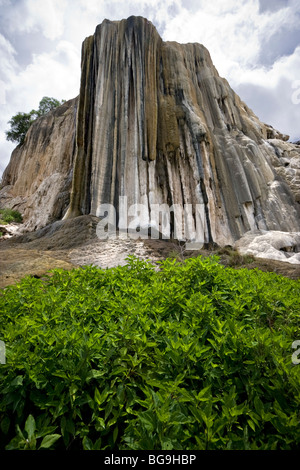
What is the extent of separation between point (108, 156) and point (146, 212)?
4155 mm

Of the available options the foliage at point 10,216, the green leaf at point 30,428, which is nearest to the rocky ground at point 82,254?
the green leaf at point 30,428

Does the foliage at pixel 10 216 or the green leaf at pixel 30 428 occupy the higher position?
the foliage at pixel 10 216

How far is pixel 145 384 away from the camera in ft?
4.95

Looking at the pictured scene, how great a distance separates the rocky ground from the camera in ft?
21.7

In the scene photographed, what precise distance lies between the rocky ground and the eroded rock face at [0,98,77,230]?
8.02 metres

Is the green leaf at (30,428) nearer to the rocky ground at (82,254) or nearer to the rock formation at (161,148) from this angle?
the rocky ground at (82,254)

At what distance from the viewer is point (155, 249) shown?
9.68 metres

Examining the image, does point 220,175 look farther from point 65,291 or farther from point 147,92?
point 65,291

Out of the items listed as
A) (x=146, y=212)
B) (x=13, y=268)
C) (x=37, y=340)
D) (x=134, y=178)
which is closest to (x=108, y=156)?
(x=134, y=178)

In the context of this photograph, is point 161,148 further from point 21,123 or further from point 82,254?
point 21,123

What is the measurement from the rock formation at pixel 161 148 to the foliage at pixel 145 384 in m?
12.0

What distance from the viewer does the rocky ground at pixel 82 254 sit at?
6.60 m

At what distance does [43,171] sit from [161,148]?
14083 mm

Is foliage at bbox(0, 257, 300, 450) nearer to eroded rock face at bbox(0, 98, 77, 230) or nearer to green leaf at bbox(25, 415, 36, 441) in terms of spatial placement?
green leaf at bbox(25, 415, 36, 441)
